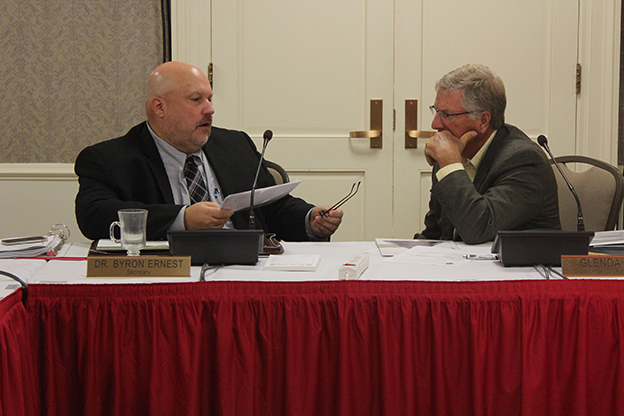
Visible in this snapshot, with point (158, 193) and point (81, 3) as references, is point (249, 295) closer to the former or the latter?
point (158, 193)

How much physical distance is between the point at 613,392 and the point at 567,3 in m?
2.64

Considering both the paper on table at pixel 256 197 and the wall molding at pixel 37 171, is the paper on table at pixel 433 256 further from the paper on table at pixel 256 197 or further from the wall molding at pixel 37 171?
the wall molding at pixel 37 171

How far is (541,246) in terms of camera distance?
141cm

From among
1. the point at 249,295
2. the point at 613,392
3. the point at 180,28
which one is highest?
the point at 180,28

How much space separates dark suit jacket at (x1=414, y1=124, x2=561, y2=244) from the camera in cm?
182

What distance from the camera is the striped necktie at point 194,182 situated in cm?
216

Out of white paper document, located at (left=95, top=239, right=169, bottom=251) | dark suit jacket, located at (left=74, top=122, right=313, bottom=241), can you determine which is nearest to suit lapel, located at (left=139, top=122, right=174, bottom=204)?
dark suit jacket, located at (left=74, top=122, right=313, bottom=241)

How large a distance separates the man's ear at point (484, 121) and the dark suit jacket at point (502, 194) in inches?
2.0

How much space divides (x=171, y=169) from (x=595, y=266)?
4.68 ft

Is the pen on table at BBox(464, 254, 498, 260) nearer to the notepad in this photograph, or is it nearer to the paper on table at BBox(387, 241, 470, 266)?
the paper on table at BBox(387, 241, 470, 266)

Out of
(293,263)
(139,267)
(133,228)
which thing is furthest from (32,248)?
(293,263)

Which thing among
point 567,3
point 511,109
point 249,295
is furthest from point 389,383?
point 567,3

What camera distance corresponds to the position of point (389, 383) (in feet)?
3.84

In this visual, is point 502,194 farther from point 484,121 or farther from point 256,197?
point 256,197
